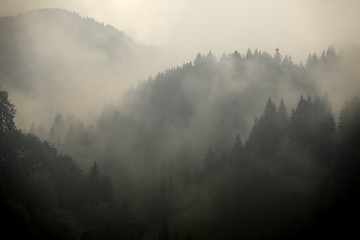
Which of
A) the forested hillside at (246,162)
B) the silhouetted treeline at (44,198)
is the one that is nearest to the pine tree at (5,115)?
the silhouetted treeline at (44,198)

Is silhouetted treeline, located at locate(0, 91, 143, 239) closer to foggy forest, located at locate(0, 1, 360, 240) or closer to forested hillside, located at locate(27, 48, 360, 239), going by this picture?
foggy forest, located at locate(0, 1, 360, 240)

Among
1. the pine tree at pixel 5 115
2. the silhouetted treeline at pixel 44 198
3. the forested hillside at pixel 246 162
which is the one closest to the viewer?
the silhouetted treeline at pixel 44 198

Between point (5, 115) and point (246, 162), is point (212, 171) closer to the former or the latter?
point (246, 162)

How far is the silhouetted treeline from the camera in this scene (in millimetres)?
41594

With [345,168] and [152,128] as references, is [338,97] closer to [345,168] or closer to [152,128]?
[345,168]

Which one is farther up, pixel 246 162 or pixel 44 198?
pixel 246 162

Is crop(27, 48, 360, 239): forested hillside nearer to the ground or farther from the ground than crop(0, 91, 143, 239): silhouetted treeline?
farther from the ground

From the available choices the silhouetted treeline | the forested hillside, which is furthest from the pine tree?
the forested hillside

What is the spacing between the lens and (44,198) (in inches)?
1970

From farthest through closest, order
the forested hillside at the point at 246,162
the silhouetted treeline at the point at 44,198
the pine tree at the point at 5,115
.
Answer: the forested hillside at the point at 246,162, the pine tree at the point at 5,115, the silhouetted treeline at the point at 44,198

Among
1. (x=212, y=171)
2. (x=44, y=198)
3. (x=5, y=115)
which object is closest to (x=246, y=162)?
(x=212, y=171)

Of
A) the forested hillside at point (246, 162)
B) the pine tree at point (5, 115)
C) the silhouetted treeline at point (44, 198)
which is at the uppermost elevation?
the forested hillside at point (246, 162)

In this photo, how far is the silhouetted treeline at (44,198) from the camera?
4159 centimetres

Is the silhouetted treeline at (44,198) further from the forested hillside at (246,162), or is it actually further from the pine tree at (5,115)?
the forested hillside at (246,162)
